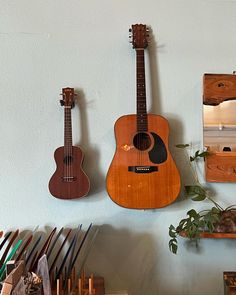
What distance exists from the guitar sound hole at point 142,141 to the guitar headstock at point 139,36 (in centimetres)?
47

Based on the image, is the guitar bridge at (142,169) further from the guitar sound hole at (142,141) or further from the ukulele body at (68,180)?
the ukulele body at (68,180)

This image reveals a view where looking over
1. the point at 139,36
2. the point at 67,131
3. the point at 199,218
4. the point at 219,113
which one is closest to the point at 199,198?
the point at 199,218

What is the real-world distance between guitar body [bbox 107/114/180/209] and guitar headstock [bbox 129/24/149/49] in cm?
38

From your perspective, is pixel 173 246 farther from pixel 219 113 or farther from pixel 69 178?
pixel 219 113

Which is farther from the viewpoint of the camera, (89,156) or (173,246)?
(89,156)

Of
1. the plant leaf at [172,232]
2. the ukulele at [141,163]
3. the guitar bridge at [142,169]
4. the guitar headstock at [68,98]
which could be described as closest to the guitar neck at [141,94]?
the ukulele at [141,163]

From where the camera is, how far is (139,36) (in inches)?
72.4

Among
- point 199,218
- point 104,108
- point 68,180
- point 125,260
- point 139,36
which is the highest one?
point 139,36

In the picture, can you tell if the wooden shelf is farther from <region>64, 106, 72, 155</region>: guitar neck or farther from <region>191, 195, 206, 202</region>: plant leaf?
<region>64, 106, 72, 155</region>: guitar neck

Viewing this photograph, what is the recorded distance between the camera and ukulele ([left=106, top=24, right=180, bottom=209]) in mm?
1771

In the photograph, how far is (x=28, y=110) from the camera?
1.86 m

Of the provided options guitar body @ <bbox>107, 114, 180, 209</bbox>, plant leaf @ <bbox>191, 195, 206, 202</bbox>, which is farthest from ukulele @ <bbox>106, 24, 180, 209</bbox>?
plant leaf @ <bbox>191, 195, 206, 202</bbox>

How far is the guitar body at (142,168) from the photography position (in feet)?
5.81

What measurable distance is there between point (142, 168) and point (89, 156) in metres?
0.29
